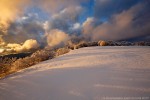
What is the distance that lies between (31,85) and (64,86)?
0.99m

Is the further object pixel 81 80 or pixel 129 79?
pixel 81 80

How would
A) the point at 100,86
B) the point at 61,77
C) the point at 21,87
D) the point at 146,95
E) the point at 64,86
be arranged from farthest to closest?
the point at 61,77 < the point at 21,87 < the point at 64,86 < the point at 100,86 < the point at 146,95

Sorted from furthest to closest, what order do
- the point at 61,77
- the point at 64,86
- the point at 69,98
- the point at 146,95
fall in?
the point at 61,77
the point at 64,86
the point at 69,98
the point at 146,95

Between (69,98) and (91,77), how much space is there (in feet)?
3.79

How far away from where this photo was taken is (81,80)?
4.42 meters

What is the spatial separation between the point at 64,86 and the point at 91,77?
832 mm

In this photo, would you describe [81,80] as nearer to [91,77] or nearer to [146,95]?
[91,77]

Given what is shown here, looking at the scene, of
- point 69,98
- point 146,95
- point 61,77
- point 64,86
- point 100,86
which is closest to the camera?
point 146,95

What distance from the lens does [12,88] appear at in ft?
14.9

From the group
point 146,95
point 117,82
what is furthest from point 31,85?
point 146,95

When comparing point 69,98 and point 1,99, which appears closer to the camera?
point 69,98

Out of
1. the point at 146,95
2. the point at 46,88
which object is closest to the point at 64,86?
the point at 46,88

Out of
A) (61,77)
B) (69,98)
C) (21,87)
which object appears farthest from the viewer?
(61,77)

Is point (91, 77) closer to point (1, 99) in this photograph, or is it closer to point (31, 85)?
point (31, 85)
